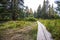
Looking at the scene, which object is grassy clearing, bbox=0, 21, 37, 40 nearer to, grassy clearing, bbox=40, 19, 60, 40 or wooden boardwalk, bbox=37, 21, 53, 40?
wooden boardwalk, bbox=37, 21, 53, 40

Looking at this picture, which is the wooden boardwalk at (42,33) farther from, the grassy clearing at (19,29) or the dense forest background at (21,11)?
the dense forest background at (21,11)

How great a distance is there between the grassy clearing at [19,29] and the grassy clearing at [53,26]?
9.4 inches

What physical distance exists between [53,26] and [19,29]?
2.39ft

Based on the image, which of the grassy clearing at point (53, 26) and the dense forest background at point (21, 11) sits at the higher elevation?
the dense forest background at point (21, 11)

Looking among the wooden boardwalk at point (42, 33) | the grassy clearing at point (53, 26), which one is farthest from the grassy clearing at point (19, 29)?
the grassy clearing at point (53, 26)

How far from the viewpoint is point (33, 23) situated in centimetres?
285

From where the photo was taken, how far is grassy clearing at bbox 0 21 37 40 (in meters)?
2.73

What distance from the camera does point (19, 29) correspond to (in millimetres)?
2822

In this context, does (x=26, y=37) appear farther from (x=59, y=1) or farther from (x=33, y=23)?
(x=59, y=1)

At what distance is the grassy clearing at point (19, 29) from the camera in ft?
8.96

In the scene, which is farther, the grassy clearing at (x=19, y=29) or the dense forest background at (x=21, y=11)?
the dense forest background at (x=21, y=11)

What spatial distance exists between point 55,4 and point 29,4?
0.59 m

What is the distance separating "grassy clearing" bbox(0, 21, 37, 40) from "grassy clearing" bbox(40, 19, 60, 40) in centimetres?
24

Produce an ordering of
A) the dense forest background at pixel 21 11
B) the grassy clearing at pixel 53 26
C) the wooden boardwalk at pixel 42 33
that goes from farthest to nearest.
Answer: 1. the dense forest background at pixel 21 11
2. the wooden boardwalk at pixel 42 33
3. the grassy clearing at pixel 53 26
